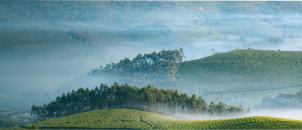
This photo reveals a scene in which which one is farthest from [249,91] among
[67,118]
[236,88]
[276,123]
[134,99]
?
[67,118]

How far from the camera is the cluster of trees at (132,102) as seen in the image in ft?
419

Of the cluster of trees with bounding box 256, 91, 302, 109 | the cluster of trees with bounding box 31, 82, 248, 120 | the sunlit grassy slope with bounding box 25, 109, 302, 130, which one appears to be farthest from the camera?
the cluster of trees with bounding box 256, 91, 302, 109

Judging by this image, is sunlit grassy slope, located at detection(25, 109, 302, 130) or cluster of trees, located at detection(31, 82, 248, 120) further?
cluster of trees, located at detection(31, 82, 248, 120)

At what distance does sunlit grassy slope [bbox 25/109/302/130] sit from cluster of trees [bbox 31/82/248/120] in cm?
1192

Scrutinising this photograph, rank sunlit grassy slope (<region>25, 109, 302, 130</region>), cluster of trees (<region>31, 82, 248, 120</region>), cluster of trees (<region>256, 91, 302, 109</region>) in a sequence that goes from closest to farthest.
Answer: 1. sunlit grassy slope (<region>25, 109, 302, 130</region>)
2. cluster of trees (<region>31, 82, 248, 120</region>)
3. cluster of trees (<region>256, 91, 302, 109</region>)

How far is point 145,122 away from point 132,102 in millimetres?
28385

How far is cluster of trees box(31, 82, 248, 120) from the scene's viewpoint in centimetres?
12781

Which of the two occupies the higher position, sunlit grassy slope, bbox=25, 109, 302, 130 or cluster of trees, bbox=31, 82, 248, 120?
cluster of trees, bbox=31, 82, 248, 120

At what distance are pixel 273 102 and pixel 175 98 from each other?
7016 centimetres

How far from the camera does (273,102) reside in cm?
15912

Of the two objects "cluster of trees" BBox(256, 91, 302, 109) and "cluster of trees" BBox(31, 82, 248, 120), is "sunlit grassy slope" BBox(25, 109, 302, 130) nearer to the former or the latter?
"cluster of trees" BBox(31, 82, 248, 120)

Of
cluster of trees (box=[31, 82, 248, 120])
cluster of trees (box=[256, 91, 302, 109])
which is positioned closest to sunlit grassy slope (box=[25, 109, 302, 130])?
cluster of trees (box=[31, 82, 248, 120])

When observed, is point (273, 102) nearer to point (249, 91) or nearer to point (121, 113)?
point (249, 91)

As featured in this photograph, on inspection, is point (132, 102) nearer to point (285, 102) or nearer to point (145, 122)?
point (145, 122)
